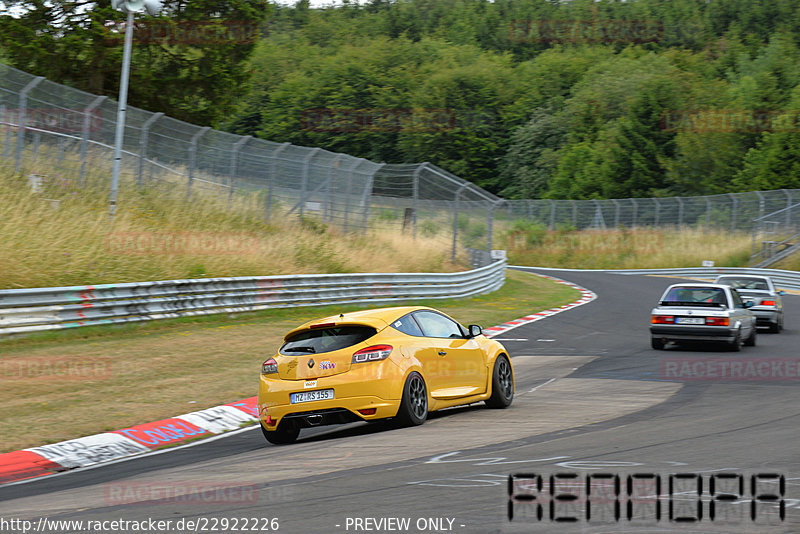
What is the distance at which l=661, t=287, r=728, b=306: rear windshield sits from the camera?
57.5ft

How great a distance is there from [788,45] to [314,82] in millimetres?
48329

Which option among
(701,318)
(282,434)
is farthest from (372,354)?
(701,318)

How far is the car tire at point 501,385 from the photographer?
11.2m

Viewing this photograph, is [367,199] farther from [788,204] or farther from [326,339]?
[788,204]

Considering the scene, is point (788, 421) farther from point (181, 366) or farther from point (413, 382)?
point (181, 366)

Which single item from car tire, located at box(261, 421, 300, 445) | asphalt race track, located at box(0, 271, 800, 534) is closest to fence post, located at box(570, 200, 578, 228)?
asphalt race track, located at box(0, 271, 800, 534)

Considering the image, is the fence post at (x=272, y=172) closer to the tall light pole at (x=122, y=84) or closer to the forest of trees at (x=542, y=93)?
the tall light pole at (x=122, y=84)

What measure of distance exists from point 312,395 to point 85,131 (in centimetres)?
1716

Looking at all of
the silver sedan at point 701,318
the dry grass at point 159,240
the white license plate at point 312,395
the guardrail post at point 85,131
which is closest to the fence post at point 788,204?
the dry grass at point 159,240

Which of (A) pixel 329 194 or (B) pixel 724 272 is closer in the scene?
(A) pixel 329 194

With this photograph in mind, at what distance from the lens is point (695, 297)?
17797 mm

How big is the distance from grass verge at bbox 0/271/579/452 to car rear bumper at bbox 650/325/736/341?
7.27 meters

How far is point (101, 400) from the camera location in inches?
464

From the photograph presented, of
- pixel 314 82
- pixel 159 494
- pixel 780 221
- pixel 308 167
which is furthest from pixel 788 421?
pixel 314 82
